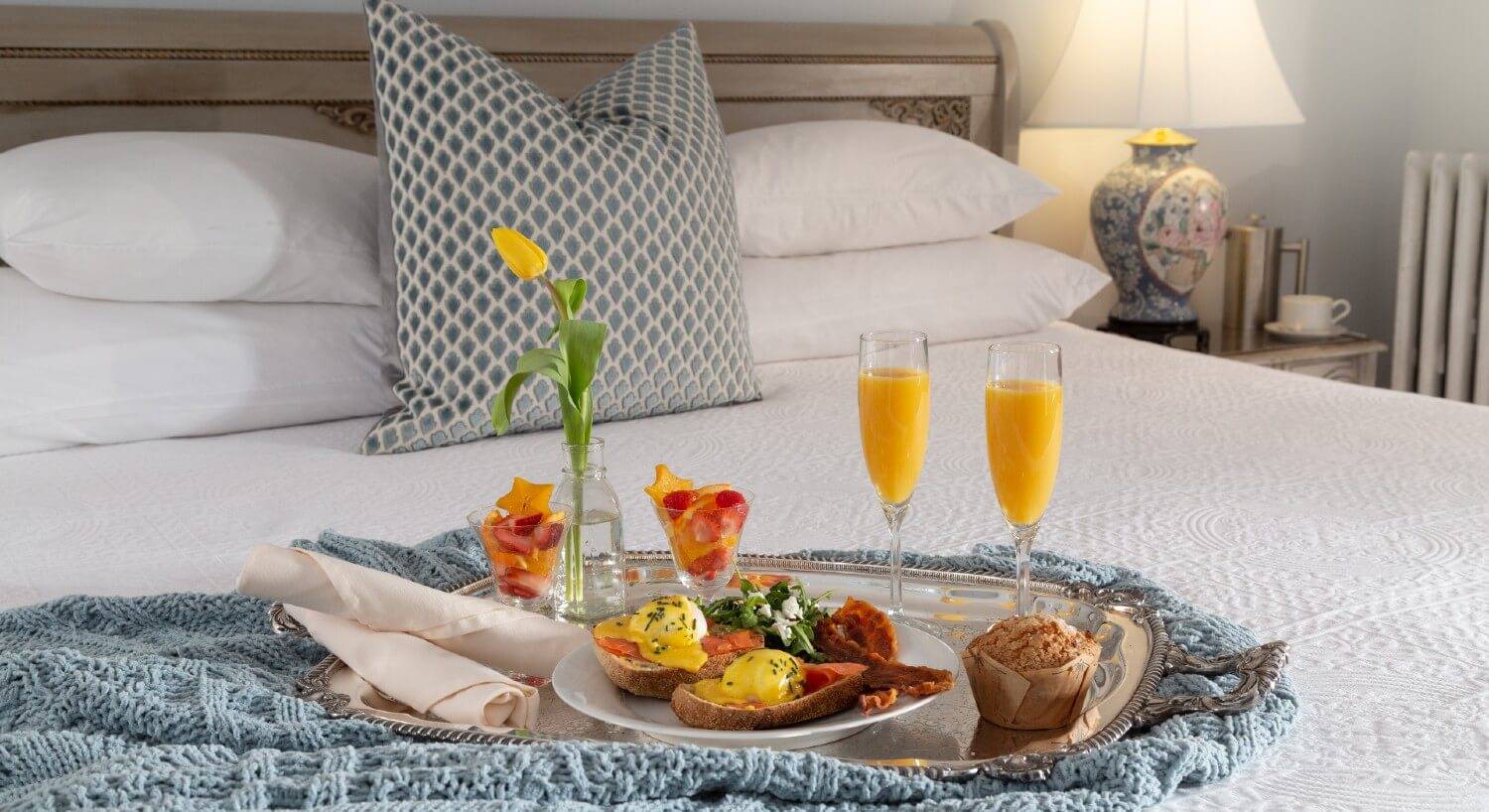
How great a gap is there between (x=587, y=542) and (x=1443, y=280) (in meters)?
2.48

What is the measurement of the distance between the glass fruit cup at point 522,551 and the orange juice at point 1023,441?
28 cm

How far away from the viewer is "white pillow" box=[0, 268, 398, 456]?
165 cm

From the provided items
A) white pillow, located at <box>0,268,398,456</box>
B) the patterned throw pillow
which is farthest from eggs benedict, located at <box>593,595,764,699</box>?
white pillow, located at <box>0,268,398,456</box>

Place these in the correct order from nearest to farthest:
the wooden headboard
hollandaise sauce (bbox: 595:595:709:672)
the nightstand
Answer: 1. hollandaise sauce (bbox: 595:595:709:672)
2. the wooden headboard
3. the nightstand

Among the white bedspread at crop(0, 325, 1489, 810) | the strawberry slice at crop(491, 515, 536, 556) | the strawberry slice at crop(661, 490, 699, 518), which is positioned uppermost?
the strawberry slice at crop(661, 490, 699, 518)

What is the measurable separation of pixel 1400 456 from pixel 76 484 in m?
1.37

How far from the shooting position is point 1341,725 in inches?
33.6

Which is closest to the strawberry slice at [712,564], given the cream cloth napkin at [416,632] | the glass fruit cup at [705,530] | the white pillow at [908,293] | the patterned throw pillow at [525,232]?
the glass fruit cup at [705,530]

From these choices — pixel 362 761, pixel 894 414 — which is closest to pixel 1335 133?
pixel 894 414

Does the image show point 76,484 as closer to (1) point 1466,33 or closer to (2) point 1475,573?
(2) point 1475,573

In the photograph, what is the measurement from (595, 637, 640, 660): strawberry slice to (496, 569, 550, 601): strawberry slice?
0.48 ft

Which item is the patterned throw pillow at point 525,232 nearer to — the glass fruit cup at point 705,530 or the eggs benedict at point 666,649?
A: the glass fruit cup at point 705,530

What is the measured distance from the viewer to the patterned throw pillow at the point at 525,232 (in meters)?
1.68

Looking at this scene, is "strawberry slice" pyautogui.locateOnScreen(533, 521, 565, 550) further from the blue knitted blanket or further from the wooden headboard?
the wooden headboard
